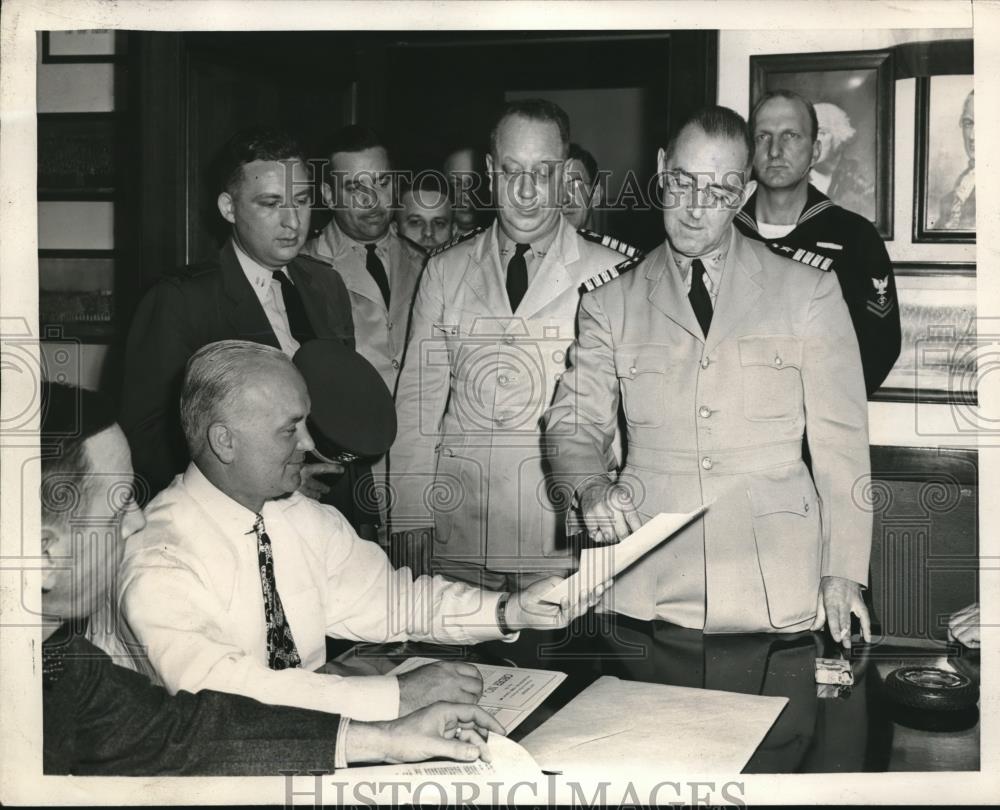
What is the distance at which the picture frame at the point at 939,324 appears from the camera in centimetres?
258

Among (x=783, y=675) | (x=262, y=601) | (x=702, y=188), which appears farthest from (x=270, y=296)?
(x=783, y=675)

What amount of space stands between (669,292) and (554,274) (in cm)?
31

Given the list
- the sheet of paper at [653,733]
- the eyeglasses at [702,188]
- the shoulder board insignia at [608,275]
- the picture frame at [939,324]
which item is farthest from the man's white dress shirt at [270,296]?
the picture frame at [939,324]

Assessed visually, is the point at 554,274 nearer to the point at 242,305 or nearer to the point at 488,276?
the point at 488,276

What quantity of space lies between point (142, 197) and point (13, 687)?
1288 millimetres

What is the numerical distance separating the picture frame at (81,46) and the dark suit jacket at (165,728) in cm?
146

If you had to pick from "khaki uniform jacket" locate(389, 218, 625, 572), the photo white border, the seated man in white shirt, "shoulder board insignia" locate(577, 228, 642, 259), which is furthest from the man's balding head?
"shoulder board insignia" locate(577, 228, 642, 259)

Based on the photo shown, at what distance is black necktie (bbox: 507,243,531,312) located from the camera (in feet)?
8.70

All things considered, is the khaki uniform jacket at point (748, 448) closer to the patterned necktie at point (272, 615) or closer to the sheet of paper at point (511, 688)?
the sheet of paper at point (511, 688)

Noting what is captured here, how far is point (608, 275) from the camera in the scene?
2.63 meters

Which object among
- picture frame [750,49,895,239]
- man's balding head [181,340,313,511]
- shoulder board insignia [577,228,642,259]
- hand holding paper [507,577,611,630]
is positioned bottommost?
hand holding paper [507,577,611,630]

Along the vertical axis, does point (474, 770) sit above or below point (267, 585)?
below

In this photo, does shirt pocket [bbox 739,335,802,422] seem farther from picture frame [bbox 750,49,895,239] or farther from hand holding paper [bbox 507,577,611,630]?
hand holding paper [bbox 507,577,611,630]

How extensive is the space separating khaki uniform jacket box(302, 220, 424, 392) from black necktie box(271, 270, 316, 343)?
4.0 inches
